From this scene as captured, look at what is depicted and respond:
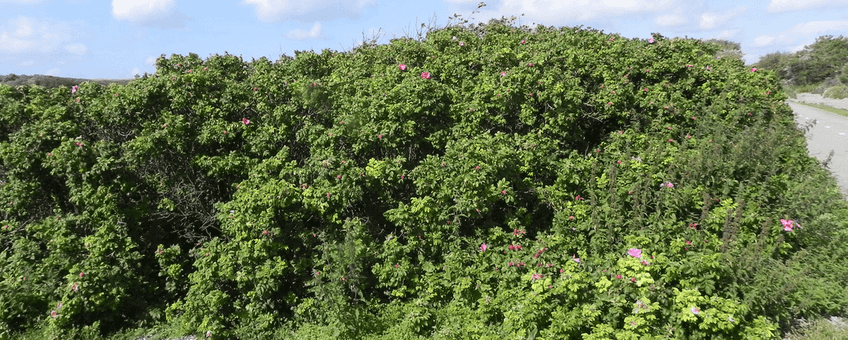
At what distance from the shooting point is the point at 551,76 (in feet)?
17.2

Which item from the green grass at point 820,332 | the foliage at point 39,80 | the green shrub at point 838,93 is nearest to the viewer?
the green grass at point 820,332

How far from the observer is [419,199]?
4539 millimetres

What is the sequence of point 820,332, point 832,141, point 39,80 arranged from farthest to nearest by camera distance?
point 832,141
point 39,80
point 820,332

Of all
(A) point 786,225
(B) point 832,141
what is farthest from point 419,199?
(B) point 832,141

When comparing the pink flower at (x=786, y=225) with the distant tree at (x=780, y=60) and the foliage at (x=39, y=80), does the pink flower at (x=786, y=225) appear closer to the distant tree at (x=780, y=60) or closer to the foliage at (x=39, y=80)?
the foliage at (x=39, y=80)

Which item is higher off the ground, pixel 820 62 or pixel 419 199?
pixel 820 62

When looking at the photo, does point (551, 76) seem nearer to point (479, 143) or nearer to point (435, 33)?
point (479, 143)

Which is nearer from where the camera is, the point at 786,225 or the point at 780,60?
the point at 786,225

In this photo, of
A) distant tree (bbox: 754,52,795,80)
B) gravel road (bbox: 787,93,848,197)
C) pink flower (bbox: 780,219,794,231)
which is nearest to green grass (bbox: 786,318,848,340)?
pink flower (bbox: 780,219,794,231)

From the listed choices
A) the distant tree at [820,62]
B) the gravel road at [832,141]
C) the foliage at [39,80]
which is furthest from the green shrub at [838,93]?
the foliage at [39,80]

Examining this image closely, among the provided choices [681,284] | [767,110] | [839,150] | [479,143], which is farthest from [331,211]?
[839,150]

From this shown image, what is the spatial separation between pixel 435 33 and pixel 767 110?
3.97 meters

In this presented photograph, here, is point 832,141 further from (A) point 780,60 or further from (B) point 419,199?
(A) point 780,60

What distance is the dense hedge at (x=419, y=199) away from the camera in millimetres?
4055
